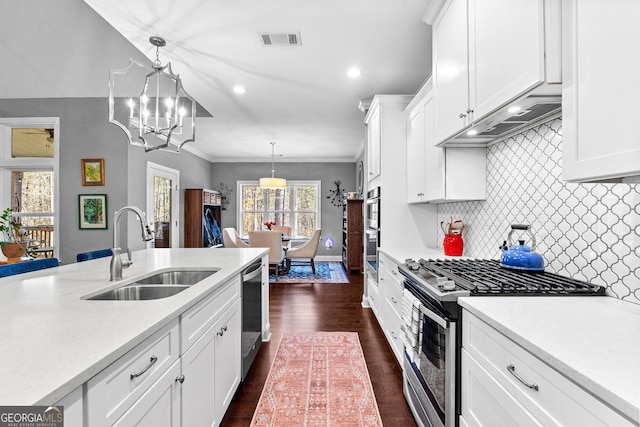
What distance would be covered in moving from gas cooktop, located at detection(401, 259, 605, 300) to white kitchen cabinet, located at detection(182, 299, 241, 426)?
1094 millimetres

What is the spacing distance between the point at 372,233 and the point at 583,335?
108 inches

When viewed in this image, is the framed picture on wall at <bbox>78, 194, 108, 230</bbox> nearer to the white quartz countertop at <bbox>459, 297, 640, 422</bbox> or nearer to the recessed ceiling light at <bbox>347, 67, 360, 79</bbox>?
the recessed ceiling light at <bbox>347, 67, 360, 79</bbox>

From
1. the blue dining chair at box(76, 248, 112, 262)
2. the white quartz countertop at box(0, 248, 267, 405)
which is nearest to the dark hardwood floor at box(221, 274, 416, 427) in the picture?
the white quartz countertop at box(0, 248, 267, 405)

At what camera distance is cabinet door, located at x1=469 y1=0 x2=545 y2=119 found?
119cm

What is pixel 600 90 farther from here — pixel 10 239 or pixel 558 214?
pixel 10 239

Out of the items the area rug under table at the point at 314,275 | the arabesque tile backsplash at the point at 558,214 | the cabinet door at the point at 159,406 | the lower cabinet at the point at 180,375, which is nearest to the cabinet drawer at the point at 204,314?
the lower cabinet at the point at 180,375

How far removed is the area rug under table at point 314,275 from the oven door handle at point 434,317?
405 centimetres

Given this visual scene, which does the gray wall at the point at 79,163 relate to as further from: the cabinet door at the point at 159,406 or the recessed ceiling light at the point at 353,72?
the cabinet door at the point at 159,406

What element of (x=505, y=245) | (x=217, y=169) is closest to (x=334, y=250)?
(x=217, y=169)

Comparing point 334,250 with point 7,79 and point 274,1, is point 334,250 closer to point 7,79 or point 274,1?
point 274,1

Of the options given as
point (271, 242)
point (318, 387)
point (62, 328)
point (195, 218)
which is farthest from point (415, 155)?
point (195, 218)

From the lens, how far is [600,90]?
3.15 feet

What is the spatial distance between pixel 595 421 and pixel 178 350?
4.09 feet

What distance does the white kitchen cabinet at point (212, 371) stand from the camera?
126 cm
